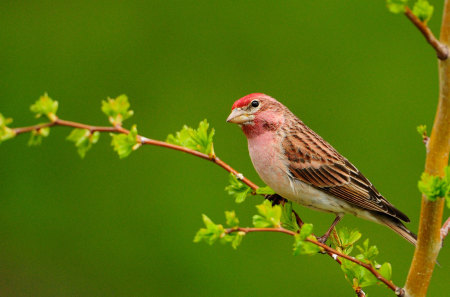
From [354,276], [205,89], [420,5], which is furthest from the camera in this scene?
[205,89]

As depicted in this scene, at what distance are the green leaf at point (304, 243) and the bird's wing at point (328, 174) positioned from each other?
5.07 ft

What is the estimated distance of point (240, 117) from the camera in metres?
4.08

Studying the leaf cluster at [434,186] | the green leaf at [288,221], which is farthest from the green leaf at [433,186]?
the green leaf at [288,221]

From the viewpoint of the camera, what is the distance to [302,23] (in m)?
7.89

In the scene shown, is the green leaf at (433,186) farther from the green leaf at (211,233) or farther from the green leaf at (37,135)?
the green leaf at (37,135)

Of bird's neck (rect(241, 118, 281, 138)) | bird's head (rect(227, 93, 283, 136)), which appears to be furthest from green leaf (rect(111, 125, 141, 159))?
bird's neck (rect(241, 118, 281, 138))

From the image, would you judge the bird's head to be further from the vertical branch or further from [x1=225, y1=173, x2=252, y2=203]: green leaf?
the vertical branch

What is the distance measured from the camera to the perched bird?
4082 mm

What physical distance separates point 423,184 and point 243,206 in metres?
4.52

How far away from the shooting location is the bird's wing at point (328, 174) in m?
4.16

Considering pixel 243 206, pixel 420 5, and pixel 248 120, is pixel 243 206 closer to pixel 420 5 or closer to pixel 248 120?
pixel 248 120

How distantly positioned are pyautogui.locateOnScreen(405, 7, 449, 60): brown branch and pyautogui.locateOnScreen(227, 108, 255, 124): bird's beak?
1.83 metres

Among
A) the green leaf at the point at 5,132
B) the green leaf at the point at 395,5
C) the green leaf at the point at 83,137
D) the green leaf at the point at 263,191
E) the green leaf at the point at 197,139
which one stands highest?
the green leaf at the point at 395,5

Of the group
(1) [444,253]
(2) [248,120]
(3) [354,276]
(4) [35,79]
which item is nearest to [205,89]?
(4) [35,79]
